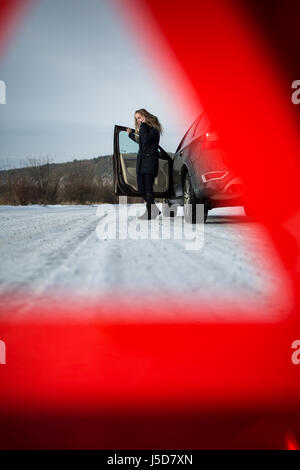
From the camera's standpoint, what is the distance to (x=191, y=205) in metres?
5.61

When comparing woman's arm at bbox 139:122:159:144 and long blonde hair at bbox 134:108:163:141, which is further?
long blonde hair at bbox 134:108:163:141

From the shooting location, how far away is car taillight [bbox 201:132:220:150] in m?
4.76

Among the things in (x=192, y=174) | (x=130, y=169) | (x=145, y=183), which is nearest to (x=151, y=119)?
(x=145, y=183)

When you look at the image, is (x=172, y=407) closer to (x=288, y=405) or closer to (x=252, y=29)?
(x=288, y=405)

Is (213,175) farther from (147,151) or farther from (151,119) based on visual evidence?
(151,119)

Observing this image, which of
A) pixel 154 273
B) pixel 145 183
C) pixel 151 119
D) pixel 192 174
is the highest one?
pixel 151 119

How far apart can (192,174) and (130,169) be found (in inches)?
79.7

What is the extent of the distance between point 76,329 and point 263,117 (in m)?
3.28

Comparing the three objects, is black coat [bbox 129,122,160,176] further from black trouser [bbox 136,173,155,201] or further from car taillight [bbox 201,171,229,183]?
car taillight [bbox 201,171,229,183]

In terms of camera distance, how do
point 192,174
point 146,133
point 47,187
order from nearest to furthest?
1. point 192,174
2. point 146,133
3. point 47,187

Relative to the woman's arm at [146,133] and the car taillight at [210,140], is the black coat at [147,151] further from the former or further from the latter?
the car taillight at [210,140]

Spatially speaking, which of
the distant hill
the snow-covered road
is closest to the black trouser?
the snow-covered road
